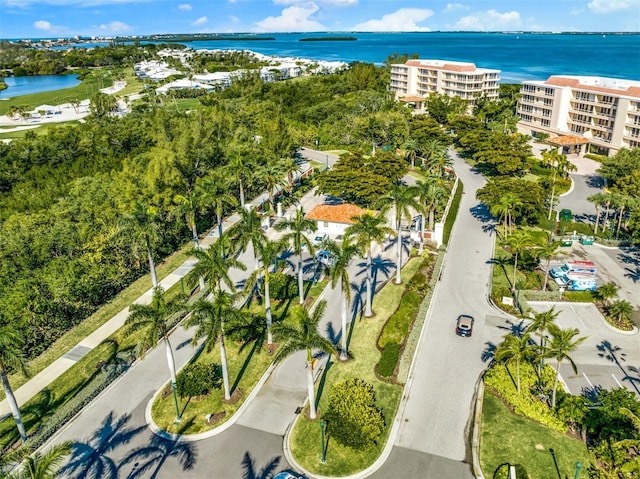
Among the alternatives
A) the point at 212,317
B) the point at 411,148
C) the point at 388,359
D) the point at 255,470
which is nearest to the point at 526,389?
the point at 388,359

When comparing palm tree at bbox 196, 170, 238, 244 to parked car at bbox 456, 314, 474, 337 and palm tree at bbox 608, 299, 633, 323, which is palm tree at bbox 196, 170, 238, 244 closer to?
parked car at bbox 456, 314, 474, 337

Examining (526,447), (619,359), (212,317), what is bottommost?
(619,359)

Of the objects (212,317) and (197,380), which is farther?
(197,380)

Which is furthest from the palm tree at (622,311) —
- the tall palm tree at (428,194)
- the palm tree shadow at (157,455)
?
the palm tree shadow at (157,455)

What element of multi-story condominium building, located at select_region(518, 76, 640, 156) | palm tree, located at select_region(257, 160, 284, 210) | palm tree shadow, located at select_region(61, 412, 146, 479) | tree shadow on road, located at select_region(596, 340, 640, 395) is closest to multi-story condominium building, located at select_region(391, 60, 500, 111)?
multi-story condominium building, located at select_region(518, 76, 640, 156)

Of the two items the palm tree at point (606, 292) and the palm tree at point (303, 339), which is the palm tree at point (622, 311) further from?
the palm tree at point (303, 339)

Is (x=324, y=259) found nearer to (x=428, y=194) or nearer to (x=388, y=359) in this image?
(x=428, y=194)
